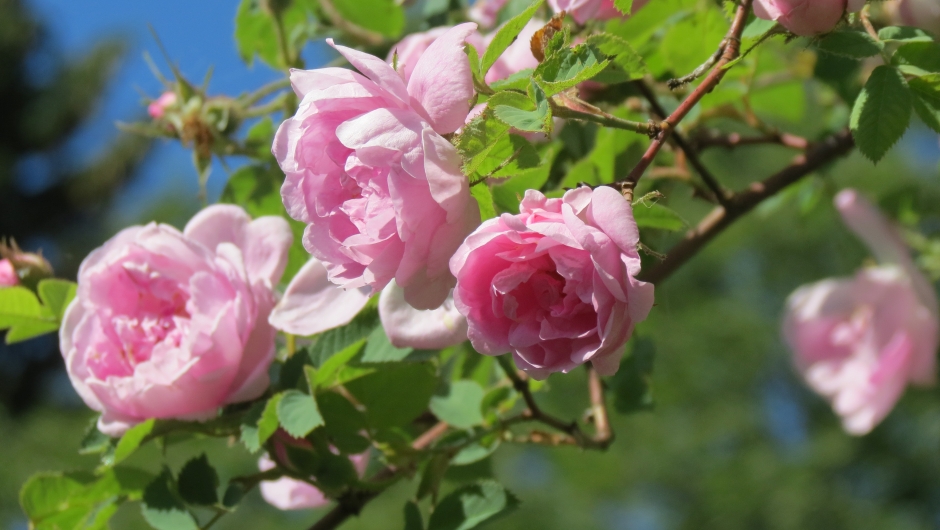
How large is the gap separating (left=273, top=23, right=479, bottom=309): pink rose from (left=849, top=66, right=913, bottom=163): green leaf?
0.60 feet

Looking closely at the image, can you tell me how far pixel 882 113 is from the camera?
39 cm

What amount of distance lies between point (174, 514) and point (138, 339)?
0.12m

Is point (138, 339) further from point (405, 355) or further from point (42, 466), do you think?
point (42, 466)

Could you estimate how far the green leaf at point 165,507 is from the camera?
55 cm

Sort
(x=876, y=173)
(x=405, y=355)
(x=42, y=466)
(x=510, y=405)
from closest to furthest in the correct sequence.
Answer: (x=405, y=355)
(x=510, y=405)
(x=42, y=466)
(x=876, y=173)

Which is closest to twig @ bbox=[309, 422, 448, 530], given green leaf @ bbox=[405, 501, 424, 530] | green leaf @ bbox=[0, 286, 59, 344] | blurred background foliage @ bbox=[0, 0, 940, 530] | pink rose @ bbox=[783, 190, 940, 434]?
green leaf @ bbox=[405, 501, 424, 530]

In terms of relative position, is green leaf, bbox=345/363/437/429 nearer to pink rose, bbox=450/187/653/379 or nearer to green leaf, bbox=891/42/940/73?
pink rose, bbox=450/187/653/379

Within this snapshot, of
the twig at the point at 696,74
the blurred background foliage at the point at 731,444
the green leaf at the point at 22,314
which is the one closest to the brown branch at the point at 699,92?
the twig at the point at 696,74

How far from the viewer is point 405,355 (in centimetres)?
51

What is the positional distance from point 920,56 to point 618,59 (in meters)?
0.15

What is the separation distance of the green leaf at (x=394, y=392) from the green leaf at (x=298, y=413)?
0.14 ft

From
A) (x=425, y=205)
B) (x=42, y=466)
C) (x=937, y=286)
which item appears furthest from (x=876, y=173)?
(x=425, y=205)

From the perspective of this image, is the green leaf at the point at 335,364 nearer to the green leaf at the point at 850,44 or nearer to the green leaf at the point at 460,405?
the green leaf at the point at 460,405

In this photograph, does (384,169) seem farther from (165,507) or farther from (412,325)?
(165,507)
